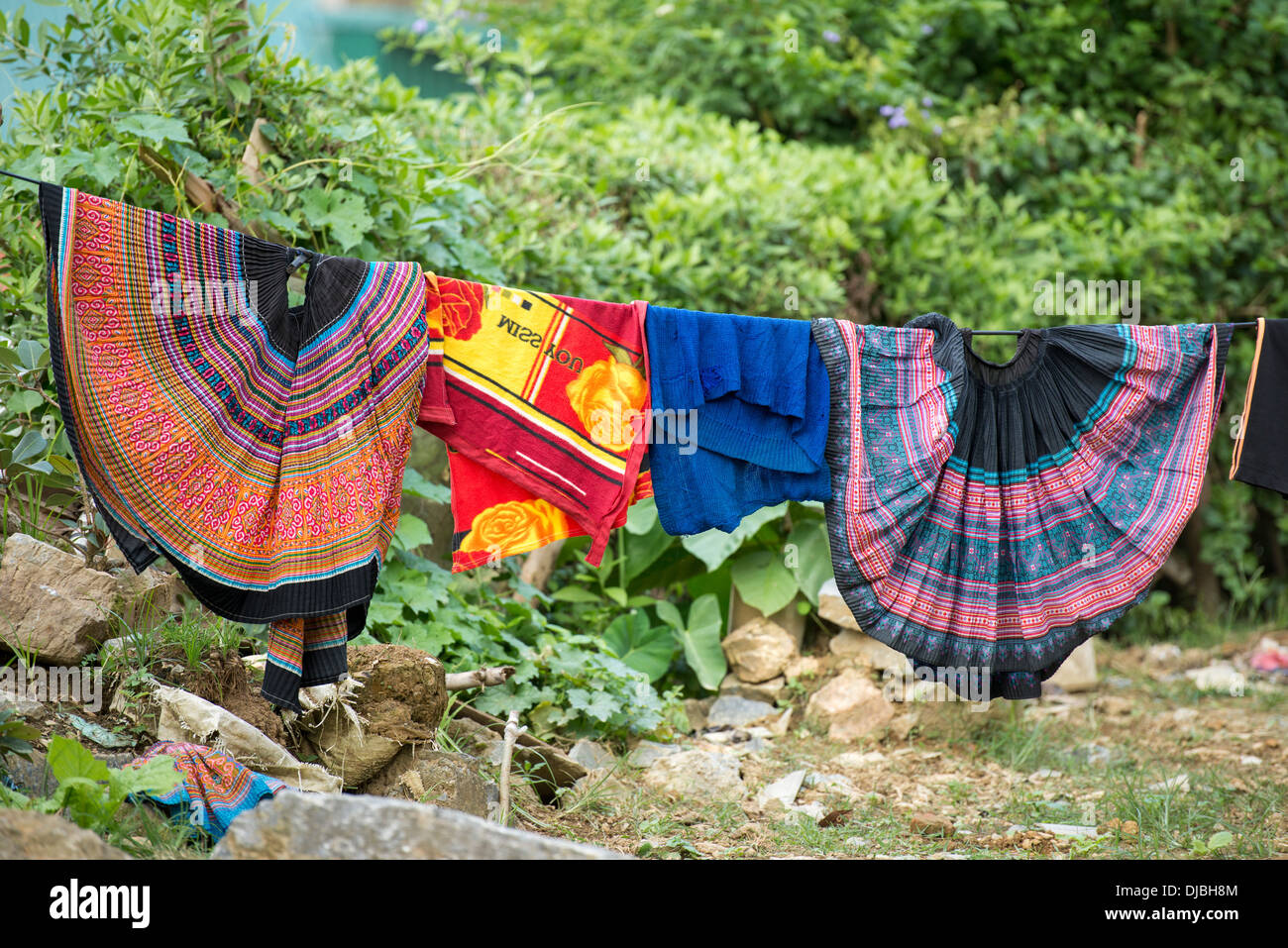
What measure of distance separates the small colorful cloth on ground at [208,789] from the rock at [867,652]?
2635 millimetres

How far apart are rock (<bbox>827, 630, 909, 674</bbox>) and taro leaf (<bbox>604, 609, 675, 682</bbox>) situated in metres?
0.72

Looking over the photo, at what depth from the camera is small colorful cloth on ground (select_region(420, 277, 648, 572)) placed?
278 centimetres

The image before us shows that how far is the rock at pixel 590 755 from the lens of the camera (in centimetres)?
357

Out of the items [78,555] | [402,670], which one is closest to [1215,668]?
[402,670]

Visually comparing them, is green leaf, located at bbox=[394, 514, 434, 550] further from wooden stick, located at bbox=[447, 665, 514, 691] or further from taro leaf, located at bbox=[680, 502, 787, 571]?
taro leaf, located at bbox=[680, 502, 787, 571]

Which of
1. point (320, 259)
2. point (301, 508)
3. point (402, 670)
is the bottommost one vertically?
point (402, 670)

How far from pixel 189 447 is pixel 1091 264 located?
4.92m

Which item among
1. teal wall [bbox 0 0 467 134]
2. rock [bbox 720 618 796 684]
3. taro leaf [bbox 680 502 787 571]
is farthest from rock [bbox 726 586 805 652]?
teal wall [bbox 0 0 467 134]

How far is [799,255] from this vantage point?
526cm

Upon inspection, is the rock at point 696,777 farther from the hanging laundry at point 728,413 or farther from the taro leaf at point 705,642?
the hanging laundry at point 728,413

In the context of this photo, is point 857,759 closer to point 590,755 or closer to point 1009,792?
point 1009,792

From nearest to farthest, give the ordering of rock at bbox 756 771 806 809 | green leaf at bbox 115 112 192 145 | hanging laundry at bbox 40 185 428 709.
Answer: hanging laundry at bbox 40 185 428 709, green leaf at bbox 115 112 192 145, rock at bbox 756 771 806 809
